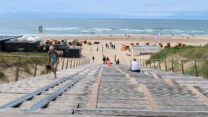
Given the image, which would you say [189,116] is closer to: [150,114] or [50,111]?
[150,114]

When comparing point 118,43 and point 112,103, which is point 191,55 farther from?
point 118,43

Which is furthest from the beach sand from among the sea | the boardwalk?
the boardwalk

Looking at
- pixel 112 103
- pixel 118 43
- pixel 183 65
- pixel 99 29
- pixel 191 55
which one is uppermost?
pixel 99 29

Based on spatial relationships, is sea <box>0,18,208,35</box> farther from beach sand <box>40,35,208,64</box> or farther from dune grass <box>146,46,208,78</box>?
dune grass <box>146,46,208,78</box>

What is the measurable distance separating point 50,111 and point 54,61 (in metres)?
4.67

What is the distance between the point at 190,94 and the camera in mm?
4109

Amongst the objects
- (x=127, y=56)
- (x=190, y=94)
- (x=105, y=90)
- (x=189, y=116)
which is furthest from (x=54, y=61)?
(x=127, y=56)

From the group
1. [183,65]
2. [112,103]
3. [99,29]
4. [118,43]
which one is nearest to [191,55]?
[183,65]

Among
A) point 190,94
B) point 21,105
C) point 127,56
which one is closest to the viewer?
point 21,105

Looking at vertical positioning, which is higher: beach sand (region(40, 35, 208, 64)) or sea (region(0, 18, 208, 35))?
sea (region(0, 18, 208, 35))

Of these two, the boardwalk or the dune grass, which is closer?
the boardwalk

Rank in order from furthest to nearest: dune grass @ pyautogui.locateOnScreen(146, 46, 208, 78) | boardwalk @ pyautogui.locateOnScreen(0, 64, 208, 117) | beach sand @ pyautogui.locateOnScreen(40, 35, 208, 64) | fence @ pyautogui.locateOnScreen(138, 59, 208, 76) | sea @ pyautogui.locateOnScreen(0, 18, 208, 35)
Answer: sea @ pyautogui.locateOnScreen(0, 18, 208, 35) < beach sand @ pyautogui.locateOnScreen(40, 35, 208, 64) < dune grass @ pyautogui.locateOnScreen(146, 46, 208, 78) < fence @ pyautogui.locateOnScreen(138, 59, 208, 76) < boardwalk @ pyautogui.locateOnScreen(0, 64, 208, 117)

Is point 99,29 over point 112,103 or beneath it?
over

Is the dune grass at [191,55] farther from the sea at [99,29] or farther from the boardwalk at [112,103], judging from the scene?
the sea at [99,29]
